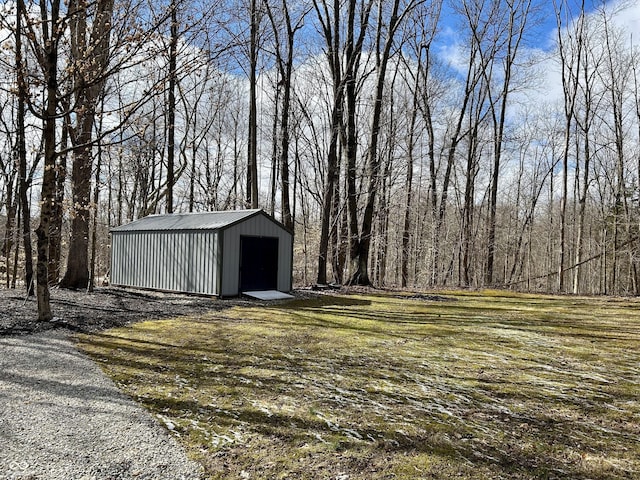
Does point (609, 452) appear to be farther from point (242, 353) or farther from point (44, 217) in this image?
point (44, 217)

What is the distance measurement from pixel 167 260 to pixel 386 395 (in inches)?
332

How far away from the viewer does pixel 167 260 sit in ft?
36.0

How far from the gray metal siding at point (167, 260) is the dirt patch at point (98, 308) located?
0.34 metres

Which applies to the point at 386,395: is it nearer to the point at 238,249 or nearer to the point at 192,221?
the point at 238,249


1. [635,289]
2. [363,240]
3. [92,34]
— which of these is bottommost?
[635,289]

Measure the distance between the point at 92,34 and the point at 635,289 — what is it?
19.0 metres

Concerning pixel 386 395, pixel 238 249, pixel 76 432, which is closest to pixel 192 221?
pixel 238 249

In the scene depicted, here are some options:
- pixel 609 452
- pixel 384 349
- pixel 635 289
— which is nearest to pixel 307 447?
pixel 609 452

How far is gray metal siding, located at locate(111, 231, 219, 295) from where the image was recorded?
10.2 m

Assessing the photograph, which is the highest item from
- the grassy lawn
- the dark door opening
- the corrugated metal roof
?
the corrugated metal roof

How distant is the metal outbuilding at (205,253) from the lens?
10125 millimetres

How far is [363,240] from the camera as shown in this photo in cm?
1377

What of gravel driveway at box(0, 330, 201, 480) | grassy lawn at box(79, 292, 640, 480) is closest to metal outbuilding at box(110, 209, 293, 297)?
grassy lawn at box(79, 292, 640, 480)

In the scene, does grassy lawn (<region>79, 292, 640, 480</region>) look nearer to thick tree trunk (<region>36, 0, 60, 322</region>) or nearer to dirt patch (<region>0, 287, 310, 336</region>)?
dirt patch (<region>0, 287, 310, 336</region>)
